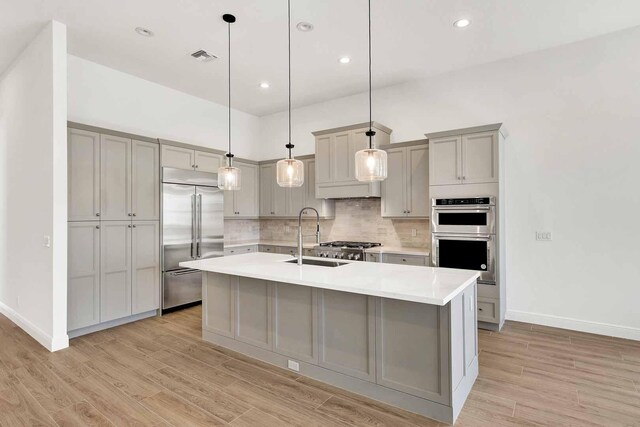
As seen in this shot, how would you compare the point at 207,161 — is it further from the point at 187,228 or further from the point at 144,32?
the point at 144,32

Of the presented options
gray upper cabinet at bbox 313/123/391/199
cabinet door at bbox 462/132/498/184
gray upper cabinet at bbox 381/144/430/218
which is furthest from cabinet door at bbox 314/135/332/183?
cabinet door at bbox 462/132/498/184

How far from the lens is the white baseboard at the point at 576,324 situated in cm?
371

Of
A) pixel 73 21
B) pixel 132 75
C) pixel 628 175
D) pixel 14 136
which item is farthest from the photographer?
pixel 132 75

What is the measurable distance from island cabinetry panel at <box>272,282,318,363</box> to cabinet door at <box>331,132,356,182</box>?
2.50 metres

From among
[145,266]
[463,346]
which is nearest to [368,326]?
Result: [463,346]

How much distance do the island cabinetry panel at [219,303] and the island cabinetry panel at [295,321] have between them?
572 mm

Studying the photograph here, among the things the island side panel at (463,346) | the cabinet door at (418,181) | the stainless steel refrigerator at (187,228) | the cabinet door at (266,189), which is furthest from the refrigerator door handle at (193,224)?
the island side panel at (463,346)

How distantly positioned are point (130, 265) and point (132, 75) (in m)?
2.70

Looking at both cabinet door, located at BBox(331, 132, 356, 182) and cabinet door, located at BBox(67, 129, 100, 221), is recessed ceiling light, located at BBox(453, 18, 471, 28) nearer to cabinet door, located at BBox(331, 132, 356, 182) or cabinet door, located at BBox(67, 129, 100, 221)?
cabinet door, located at BBox(331, 132, 356, 182)

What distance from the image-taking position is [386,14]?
3.38 metres

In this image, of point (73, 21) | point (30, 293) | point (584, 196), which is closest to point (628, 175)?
point (584, 196)

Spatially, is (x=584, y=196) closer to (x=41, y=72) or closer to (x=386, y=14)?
(x=386, y=14)

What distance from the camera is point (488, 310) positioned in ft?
13.2

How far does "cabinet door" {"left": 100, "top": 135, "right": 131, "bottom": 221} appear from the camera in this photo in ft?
13.4
